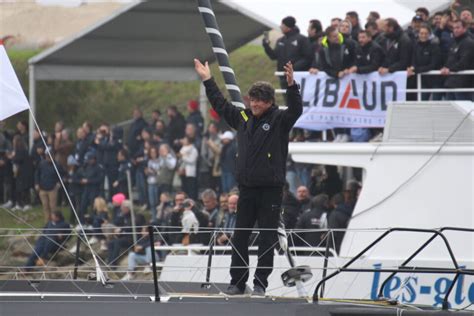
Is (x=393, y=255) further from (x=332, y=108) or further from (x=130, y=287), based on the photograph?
(x=130, y=287)

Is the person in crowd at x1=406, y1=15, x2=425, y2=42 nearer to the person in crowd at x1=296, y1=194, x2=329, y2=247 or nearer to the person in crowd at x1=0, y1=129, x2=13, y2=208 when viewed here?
the person in crowd at x1=296, y1=194, x2=329, y2=247

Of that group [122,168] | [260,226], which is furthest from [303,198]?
[260,226]

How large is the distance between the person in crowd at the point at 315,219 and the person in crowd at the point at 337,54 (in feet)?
2.90

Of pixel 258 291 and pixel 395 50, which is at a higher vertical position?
pixel 395 50

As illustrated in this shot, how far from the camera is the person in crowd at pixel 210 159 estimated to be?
73.3 ft

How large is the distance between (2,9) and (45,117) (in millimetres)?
3399

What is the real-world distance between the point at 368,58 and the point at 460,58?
4.17 feet

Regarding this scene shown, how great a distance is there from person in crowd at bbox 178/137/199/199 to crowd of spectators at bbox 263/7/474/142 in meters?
4.31

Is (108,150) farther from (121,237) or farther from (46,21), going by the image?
(46,21)

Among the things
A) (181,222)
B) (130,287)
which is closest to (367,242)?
(181,222)

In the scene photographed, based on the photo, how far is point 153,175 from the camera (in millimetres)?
22812

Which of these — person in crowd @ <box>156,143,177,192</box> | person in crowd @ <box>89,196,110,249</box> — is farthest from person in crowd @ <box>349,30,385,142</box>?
person in crowd @ <box>89,196,110,249</box>

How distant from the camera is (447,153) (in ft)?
53.6

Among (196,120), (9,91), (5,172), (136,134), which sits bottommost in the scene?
(5,172)
